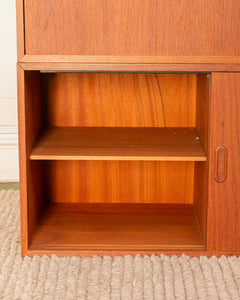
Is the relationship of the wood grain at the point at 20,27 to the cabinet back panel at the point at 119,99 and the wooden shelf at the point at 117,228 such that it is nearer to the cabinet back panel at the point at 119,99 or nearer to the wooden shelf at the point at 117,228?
the cabinet back panel at the point at 119,99

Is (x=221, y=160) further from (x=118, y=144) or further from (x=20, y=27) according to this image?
Result: (x=20, y=27)

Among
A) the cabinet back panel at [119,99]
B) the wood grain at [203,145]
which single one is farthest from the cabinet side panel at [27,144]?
the wood grain at [203,145]

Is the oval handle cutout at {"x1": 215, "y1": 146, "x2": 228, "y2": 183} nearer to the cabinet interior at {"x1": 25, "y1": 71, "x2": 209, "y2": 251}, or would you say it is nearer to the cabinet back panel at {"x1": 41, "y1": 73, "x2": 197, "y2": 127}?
the cabinet interior at {"x1": 25, "y1": 71, "x2": 209, "y2": 251}

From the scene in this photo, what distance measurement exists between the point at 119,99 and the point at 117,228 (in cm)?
33

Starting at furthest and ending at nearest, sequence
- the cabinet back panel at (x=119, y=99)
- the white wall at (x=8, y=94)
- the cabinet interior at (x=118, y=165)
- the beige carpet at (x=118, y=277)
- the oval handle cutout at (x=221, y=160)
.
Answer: the white wall at (x=8, y=94)
the cabinet back panel at (x=119, y=99)
the cabinet interior at (x=118, y=165)
the oval handle cutout at (x=221, y=160)
the beige carpet at (x=118, y=277)

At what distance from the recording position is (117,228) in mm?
1180

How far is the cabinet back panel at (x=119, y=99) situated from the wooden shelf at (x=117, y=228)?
8.3 inches

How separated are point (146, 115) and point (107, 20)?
1.20 ft

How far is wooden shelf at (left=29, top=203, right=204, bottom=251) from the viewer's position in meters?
1.10

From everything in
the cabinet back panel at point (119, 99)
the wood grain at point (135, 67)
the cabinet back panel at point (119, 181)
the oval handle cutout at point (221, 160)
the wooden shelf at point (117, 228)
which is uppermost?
the wood grain at point (135, 67)

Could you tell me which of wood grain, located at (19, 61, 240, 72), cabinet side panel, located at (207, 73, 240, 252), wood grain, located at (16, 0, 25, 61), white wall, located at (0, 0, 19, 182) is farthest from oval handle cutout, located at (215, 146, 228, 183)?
white wall, located at (0, 0, 19, 182)

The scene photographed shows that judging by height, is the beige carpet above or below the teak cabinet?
below

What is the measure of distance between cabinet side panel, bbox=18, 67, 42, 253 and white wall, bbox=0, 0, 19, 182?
44 cm

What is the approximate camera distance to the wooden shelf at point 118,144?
1054mm
